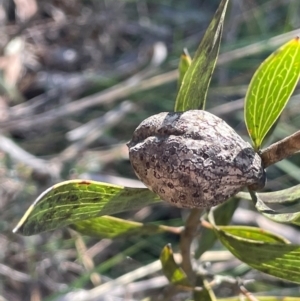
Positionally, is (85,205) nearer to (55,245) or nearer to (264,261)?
Answer: (264,261)

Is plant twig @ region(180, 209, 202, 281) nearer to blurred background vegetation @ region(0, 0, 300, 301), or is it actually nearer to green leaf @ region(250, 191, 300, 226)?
green leaf @ region(250, 191, 300, 226)

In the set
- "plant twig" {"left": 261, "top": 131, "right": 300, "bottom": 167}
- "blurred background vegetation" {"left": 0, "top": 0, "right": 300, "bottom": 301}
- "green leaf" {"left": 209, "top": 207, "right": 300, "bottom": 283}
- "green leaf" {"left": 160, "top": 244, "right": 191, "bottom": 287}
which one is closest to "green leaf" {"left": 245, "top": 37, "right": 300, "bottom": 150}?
"plant twig" {"left": 261, "top": 131, "right": 300, "bottom": 167}

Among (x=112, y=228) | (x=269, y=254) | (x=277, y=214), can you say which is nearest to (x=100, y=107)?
(x=112, y=228)

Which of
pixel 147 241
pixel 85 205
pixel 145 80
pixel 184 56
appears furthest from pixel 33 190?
pixel 85 205

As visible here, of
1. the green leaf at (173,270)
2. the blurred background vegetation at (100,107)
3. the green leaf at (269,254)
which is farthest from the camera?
the blurred background vegetation at (100,107)

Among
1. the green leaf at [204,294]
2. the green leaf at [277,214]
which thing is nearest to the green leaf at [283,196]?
the green leaf at [277,214]

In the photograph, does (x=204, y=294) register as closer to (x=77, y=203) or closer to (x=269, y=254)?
(x=269, y=254)

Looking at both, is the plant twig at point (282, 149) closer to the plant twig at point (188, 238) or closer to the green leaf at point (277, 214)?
the green leaf at point (277, 214)
